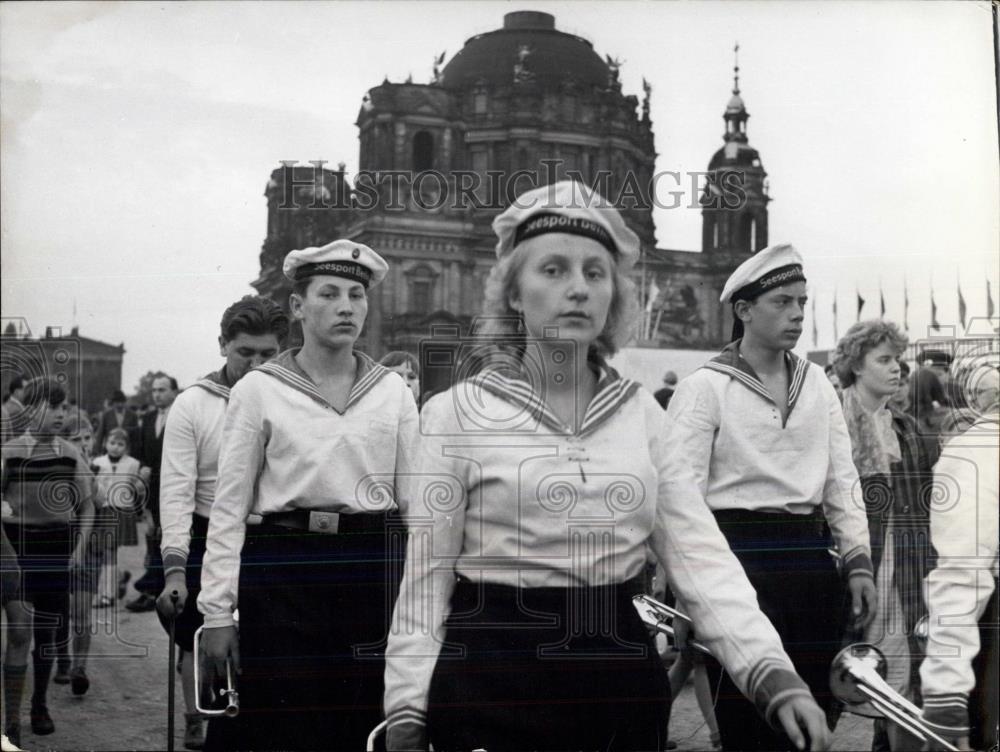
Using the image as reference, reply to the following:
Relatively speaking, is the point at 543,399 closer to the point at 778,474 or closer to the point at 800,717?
the point at 778,474

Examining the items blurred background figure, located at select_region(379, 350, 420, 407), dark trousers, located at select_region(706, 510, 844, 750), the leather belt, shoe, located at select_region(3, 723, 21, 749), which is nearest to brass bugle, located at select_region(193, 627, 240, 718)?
the leather belt

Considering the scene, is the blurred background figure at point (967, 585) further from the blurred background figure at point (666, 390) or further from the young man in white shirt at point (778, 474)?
the blurred background figure at point (666, 390)

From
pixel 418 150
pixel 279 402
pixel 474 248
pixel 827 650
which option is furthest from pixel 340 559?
pixel 827 650

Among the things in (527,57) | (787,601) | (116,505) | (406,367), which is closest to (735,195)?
(527,57)

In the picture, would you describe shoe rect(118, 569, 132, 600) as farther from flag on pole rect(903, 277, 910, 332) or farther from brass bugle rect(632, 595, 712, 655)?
flag on pole rect(903, 277, 910, 332)

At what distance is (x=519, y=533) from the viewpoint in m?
3.00

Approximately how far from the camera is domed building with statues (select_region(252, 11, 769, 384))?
128 inches

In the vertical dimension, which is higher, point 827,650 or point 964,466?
point 964,466

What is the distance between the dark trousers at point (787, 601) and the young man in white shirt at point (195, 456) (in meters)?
1.41

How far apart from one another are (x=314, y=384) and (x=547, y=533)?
30.7 inches

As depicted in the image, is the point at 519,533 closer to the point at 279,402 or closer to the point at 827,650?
the point at 279,402

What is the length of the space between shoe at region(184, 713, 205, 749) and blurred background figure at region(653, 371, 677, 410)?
62.1 inches

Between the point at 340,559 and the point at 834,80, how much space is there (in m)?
1.97

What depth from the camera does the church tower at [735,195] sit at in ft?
10.9
